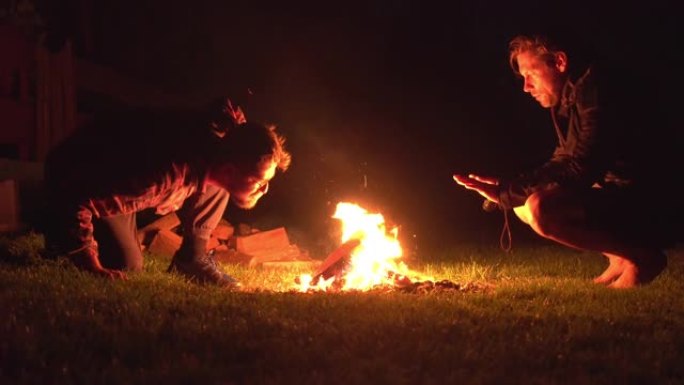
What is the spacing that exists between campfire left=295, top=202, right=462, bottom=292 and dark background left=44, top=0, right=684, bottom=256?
11.4 feet

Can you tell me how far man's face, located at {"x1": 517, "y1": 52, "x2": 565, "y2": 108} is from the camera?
5.37 m

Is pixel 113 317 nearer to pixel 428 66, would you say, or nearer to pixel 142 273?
pixel 142 273

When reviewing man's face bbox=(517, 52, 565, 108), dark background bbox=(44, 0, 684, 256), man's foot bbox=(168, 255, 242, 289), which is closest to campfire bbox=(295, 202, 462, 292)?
man's foot bbox=(168, 255, 242, 289)

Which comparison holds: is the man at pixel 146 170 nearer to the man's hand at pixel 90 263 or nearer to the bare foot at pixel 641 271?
the man's hand at pixel 90 263

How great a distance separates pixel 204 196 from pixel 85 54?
6.84 metres

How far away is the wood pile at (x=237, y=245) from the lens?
22.9 ft

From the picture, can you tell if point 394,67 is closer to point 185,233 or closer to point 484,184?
point 484,184

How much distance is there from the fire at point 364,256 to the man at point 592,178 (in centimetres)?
96

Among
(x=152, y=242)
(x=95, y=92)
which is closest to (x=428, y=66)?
(x=95, y=92)

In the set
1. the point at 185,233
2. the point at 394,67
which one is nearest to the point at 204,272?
the point at 185,233

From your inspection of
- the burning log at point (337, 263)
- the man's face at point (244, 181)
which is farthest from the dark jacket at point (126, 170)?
the burning log at point (337, 263)

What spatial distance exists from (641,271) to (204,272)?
295cm

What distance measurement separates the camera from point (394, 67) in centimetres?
1152

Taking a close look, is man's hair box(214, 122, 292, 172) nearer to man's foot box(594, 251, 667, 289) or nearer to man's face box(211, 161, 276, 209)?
man's face box(211, 161, 276, 209)
